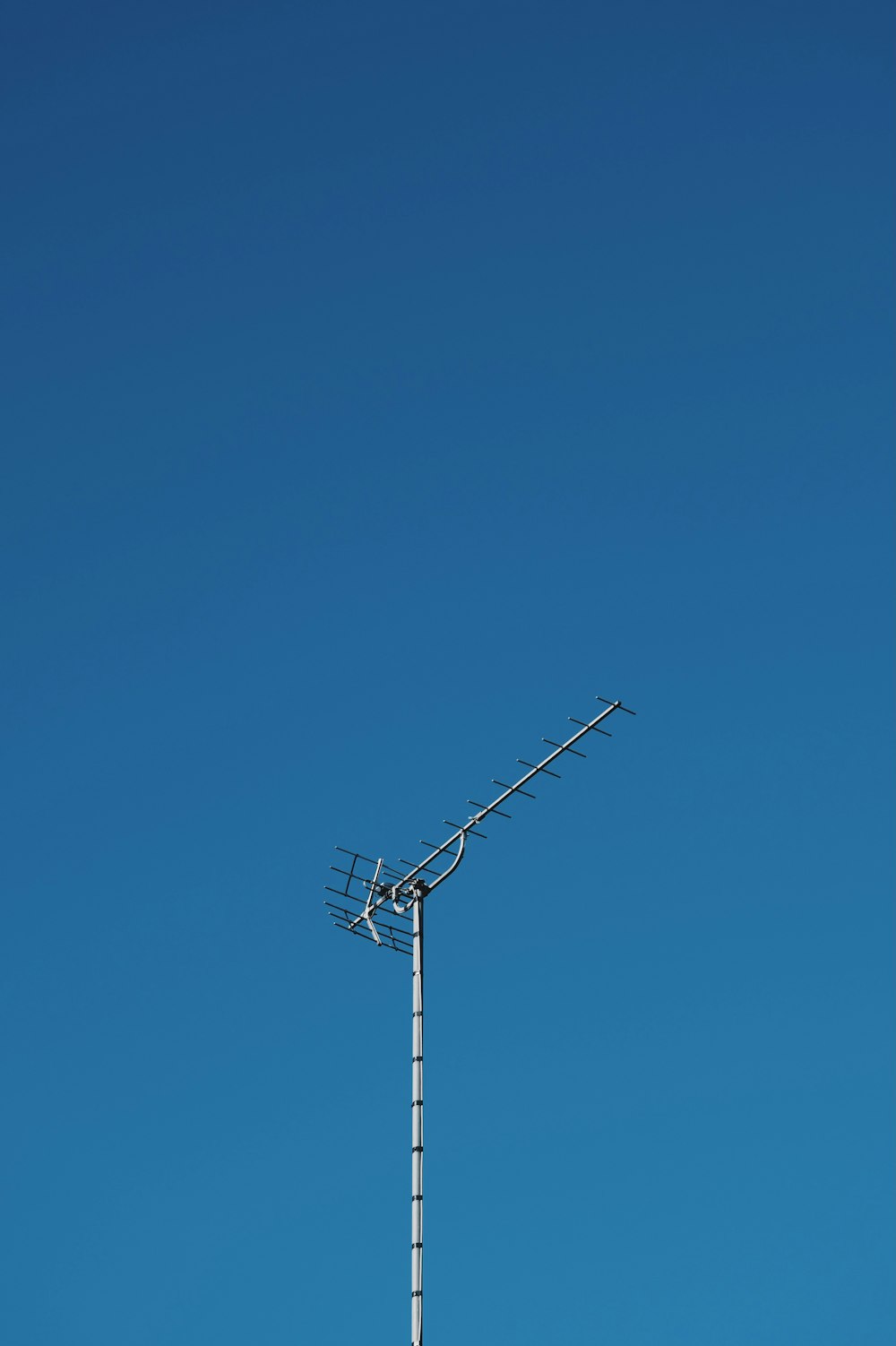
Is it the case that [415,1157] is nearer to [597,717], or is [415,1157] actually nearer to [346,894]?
[346,894]

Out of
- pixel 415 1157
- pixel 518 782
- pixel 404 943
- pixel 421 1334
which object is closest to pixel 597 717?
pixel 518 782

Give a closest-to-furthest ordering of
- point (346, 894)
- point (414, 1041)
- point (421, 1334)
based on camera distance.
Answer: point (421, 1334) → point (414, 1041) → point (346, 894)

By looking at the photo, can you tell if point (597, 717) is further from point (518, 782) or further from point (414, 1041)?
point (414, 1041)

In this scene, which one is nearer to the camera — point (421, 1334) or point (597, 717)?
point (421, 1334)

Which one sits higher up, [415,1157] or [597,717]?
[597,717]

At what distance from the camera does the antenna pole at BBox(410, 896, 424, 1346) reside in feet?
75.0

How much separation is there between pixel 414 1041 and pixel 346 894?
2399mm

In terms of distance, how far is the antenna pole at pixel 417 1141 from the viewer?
2287 centimetres

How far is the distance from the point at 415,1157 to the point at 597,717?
18.9 ft

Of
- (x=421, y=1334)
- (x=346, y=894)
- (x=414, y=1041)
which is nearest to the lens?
(x=421, y=1334)

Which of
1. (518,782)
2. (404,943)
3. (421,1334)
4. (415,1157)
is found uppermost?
(518,782)

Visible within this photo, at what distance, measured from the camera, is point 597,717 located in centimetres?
2561

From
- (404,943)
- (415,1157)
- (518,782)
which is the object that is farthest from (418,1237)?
(518,782)

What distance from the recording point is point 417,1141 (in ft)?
78.0
